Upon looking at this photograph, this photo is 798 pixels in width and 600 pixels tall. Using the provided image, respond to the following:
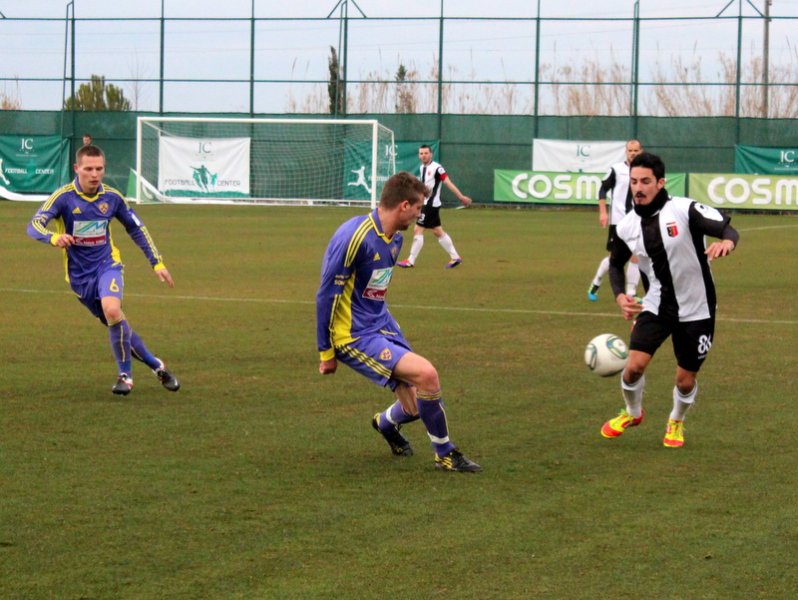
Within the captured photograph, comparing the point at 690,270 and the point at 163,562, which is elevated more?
the point at 690,270

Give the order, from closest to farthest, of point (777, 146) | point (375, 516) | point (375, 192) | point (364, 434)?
point (375, 516) → point (364, 434) → point (375, 192) → point (777, 146)

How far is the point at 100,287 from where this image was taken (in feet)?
32.3

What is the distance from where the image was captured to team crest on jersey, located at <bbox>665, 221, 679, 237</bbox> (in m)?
7.81

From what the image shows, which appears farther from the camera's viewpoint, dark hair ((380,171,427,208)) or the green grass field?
dark hair ((380,171,427,208))

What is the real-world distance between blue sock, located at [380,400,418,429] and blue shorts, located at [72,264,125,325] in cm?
298

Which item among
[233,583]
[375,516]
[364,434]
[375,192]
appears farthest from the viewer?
[375,192]

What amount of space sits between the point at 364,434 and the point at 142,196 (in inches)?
1326

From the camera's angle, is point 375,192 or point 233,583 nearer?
point 233,583

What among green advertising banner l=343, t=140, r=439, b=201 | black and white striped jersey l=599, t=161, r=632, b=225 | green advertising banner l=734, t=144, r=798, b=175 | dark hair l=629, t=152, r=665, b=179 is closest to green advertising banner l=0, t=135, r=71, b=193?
green advertising banner l=343, t=140, r=439, b=201

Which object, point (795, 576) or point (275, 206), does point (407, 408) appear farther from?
point (275, 206)

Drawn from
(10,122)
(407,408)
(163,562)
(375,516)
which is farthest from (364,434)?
(10,122)

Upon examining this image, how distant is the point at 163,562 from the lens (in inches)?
Answer: 217

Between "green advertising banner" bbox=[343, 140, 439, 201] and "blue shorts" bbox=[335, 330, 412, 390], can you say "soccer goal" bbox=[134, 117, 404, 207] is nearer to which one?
"green advertising banner" bbox=[343, 140, 439, 201]

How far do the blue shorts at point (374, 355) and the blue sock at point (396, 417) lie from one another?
29 cm
